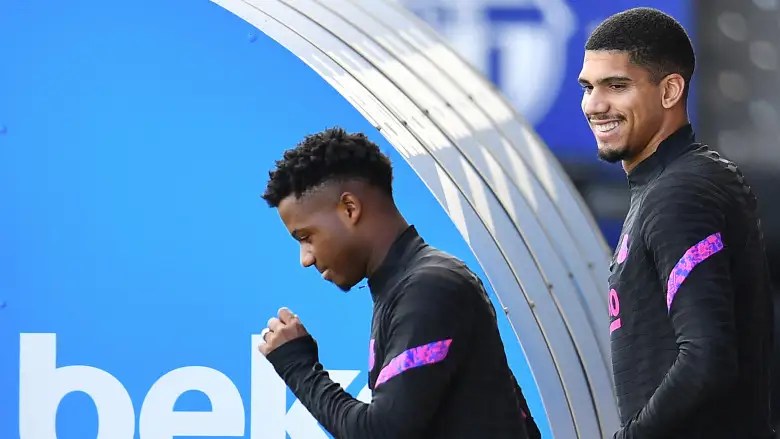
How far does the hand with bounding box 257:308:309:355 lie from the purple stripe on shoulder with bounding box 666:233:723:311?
2.19ft

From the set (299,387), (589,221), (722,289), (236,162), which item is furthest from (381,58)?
(722,289)

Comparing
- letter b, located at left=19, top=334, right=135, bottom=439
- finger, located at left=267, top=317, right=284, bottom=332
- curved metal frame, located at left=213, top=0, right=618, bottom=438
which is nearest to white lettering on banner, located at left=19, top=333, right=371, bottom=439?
letter b, located at left=19, top=334, right=135, bottom=439

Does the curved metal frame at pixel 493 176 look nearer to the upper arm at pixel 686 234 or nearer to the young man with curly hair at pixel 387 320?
the young man with curly hair at pixel 387 320

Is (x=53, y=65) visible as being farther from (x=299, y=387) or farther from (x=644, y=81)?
(x=644, y=81)

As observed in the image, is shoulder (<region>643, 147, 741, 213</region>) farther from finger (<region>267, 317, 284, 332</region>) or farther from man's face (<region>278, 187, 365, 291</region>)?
finger (<region>267, 317, 284, 332</region>)

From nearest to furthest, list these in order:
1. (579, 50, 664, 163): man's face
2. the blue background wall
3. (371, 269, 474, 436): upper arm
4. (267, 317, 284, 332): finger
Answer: (371, 269, 474, 436): upper arm, (579, 50, 664, 163): man's face, (267, 317, 284, 332): finger, the blue background wall

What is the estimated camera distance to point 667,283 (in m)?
1.84

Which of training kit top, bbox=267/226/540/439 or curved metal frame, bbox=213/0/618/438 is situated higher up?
curved metal frame, bbox=213/0/618/438

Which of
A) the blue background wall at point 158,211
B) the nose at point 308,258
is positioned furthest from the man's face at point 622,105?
the blue background wall at point 158,211

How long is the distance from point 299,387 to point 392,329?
0.21m

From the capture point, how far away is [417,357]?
1924 mm

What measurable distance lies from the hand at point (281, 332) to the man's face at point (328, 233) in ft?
0.36

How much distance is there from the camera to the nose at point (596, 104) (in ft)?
6.70

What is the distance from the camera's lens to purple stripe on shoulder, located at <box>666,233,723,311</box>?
71.4 inches
